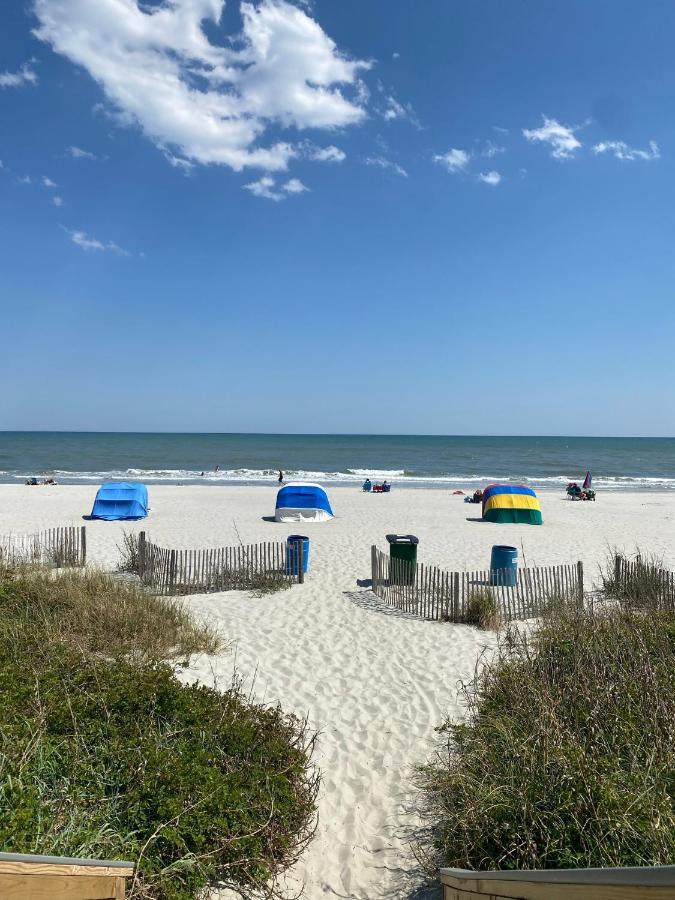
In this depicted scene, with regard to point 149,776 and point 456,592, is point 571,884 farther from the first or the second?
point 456,592

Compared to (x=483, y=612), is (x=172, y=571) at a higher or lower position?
higher

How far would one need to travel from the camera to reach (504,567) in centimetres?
1291

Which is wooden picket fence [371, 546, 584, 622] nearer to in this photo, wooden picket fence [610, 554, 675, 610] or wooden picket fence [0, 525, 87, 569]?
wooden picket fence [610, 554, 675, 610]

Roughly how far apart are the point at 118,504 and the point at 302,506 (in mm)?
7513

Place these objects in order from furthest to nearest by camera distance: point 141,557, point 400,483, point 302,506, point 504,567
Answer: point 400,483 < point 302,506 < point 504,567 < point 141,557

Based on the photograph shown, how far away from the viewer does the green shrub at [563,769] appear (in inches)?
134

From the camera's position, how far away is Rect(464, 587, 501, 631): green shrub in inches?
384

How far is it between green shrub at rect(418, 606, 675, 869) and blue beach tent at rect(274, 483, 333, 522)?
1800 centimetres

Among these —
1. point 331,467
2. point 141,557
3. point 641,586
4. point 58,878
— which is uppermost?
point 58,878

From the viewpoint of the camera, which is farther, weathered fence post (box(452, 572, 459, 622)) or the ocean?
the ocean

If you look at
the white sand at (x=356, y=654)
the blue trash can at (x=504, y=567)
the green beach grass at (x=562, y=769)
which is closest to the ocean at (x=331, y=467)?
the white sand at (x=356, y=654)

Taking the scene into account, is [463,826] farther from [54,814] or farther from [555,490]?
[555,490]

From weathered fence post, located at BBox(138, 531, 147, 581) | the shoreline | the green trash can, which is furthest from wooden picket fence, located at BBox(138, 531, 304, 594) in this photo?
the shoreline

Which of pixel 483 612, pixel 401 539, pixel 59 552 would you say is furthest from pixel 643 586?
pixel 59 552
